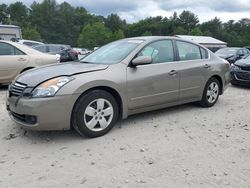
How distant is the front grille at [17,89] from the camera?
16.1 feet

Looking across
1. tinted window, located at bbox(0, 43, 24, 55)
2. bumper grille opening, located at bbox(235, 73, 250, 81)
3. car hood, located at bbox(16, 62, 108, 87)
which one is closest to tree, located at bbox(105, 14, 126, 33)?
bumper grille opening, located at bbox(235, 73, 250, 81)

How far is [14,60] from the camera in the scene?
29.9 ft

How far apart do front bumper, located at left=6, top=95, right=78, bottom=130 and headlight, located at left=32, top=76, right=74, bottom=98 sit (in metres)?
0.08

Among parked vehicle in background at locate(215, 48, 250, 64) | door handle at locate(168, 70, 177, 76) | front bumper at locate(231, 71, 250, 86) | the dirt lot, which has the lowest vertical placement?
the dirt lot

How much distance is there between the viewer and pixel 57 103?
466 cm

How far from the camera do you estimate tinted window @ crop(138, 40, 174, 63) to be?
19.4ft

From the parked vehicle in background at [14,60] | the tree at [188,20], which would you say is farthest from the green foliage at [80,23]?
the parked vehicle in background at [14,60]

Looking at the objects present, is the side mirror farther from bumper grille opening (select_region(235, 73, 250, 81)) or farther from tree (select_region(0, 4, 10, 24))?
tree (select_region(0, 4, 10, 24))

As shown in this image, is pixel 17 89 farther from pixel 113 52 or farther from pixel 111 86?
pixel 113 52

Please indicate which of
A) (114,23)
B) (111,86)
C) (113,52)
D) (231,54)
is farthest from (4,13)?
(111,86)

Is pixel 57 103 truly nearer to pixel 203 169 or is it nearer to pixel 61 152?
pixel 61 152

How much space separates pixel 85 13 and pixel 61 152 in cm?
11363

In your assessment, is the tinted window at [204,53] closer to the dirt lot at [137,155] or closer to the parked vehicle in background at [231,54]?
the dirt lot at [137,155]

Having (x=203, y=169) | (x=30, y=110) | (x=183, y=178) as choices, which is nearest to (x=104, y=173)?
(x=183, y=178)
